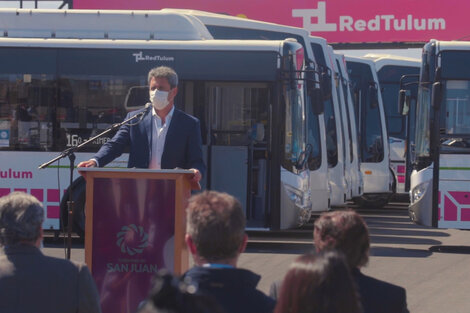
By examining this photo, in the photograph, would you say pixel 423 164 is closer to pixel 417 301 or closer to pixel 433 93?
pixel 433 93

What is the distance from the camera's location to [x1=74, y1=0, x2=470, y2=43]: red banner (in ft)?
99.4

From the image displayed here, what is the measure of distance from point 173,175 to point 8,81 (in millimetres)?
8787

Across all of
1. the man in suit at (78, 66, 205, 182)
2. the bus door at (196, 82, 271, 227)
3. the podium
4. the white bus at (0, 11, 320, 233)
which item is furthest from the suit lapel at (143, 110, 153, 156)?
the bus door at (196, 82, 271, 227)

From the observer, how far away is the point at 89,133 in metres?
14.4

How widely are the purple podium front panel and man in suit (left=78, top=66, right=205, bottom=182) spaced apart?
0.66m

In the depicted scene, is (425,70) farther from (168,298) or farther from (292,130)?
(168,298)

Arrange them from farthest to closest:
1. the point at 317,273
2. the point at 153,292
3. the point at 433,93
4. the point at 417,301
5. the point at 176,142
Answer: the point at 433,93
the point at 417,301
the point at 176,142
the point at 317,273
the point at 153,292

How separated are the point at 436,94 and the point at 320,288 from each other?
11659mm

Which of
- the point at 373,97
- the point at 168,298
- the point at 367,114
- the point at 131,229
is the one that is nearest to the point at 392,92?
the point at 367,114

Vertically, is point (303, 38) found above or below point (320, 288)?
above

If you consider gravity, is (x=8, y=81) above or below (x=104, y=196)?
above

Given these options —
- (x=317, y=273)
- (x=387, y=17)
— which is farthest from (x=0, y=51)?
(x=387, y=17)

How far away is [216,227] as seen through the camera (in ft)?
12.1

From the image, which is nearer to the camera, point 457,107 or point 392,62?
point 457,107
